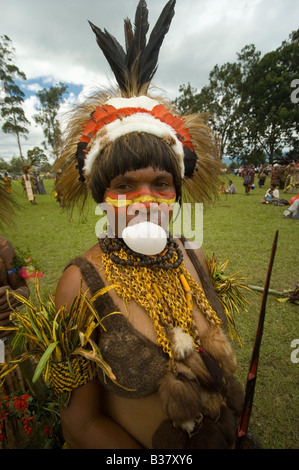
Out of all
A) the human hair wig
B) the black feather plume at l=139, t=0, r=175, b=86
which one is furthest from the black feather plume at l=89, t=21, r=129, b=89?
the human hair wig

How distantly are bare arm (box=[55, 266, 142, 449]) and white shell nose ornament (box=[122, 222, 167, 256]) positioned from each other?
632 millimetres

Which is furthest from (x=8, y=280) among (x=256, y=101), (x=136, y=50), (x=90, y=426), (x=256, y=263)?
(x=256, y=101)

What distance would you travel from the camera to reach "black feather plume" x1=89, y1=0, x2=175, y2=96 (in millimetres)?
1378

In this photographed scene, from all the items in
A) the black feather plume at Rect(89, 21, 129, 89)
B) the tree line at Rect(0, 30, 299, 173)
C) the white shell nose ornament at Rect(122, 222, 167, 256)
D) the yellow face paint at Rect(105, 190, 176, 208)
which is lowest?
the white shell nose ornament at Rect(122, 222, 167, 256)

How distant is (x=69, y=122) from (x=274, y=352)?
3237 millimetres

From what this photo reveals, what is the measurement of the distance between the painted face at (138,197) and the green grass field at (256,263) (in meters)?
0.69

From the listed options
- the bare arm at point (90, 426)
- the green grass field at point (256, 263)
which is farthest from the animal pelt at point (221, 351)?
the green grass field at point (256, 263)

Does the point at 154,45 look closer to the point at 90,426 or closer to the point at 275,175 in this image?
the point at 90,426

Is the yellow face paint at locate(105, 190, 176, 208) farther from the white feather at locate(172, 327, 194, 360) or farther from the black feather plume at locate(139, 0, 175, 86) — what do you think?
the black feather plume at locate(139, 0, 175, 86)

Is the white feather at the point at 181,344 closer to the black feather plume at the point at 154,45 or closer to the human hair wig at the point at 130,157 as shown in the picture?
the human hair wig at the point at 130,157

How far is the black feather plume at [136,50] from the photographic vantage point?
4.52ft

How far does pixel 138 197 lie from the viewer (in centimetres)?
110

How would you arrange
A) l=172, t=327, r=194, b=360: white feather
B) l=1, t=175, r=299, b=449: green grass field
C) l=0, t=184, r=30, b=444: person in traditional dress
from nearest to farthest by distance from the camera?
l=172, t=327, r=194, b=360: white feather, l=0, t=184, r=30, b=444: person in traditional dress, l=1, t=175, r=299, b=449: green grass field
